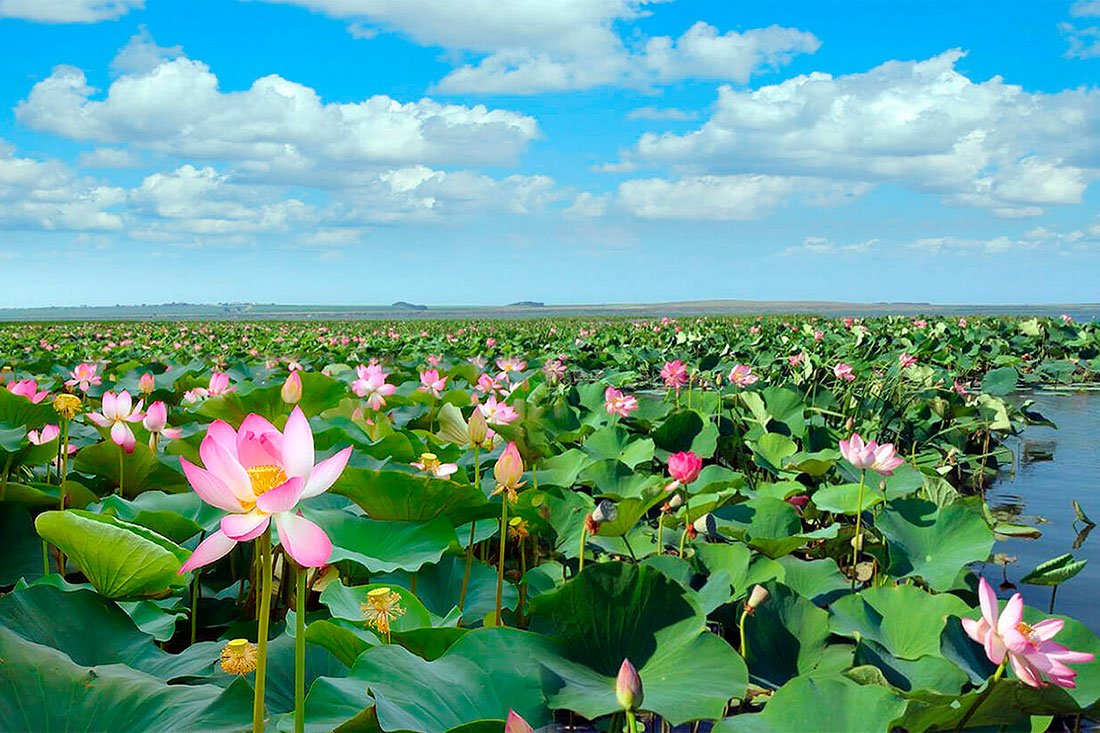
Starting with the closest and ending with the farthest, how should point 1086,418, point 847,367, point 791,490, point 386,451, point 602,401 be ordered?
point 386,451 < point 791,490 < point 602,401 < point 847,367 < point 1086,418

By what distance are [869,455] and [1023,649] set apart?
1288 millimetres

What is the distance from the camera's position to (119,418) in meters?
2.55

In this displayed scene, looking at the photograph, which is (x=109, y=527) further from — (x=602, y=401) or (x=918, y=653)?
(x=602, y=401)

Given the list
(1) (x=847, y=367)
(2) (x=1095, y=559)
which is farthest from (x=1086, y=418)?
(2) (x=1095, y=559)

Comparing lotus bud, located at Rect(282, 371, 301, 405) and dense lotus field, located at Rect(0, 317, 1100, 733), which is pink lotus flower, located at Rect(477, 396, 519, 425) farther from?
lotus bud, located at Rect(282, 371, 301, 405)

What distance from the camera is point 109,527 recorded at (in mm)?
1364

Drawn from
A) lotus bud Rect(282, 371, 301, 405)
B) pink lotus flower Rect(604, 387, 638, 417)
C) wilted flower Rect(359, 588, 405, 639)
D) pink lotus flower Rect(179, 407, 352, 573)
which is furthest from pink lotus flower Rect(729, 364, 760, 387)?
pink lotus flower Rect(179, 407, 352, 573)

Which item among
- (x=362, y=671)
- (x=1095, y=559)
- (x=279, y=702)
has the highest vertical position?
(x=362, y=671)

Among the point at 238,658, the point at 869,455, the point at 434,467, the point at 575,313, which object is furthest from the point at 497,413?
the point at 575,313

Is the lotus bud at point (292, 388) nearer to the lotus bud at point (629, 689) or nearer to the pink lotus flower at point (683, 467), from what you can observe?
the pink lotus flower at point (683, 467)

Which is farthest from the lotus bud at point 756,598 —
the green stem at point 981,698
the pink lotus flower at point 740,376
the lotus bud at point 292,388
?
the pink lotus flower at point 740,376

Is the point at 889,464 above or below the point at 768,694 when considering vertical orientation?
above

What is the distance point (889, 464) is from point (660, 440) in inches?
51.7

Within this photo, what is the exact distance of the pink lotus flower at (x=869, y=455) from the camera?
2.38m
